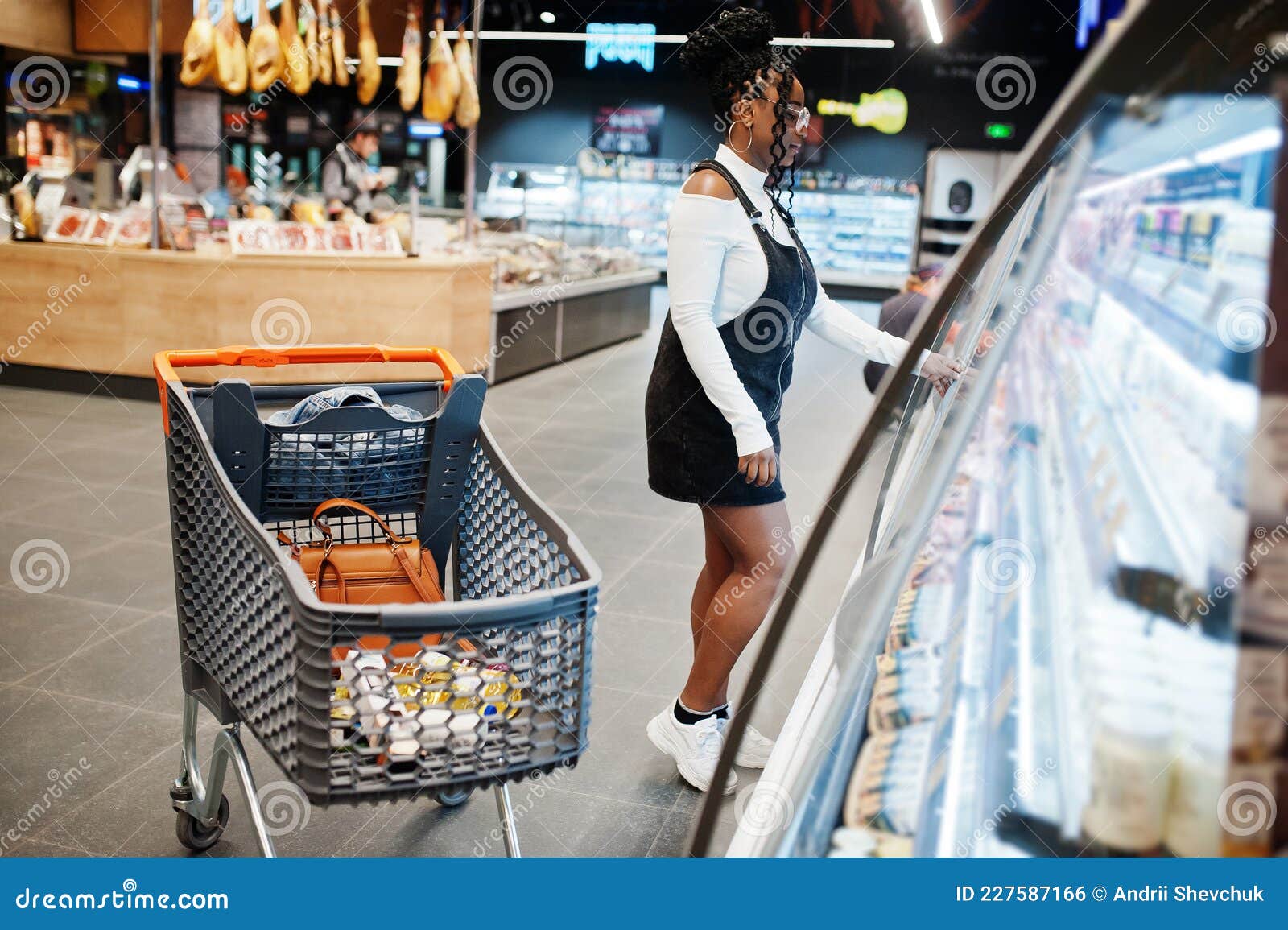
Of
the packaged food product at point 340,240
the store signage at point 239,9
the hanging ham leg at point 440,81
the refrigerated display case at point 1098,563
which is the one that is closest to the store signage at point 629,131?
the store signage at point 239,9

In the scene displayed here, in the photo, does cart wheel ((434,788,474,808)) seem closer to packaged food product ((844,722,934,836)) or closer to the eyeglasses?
packaged food product ((844,722,934,836))

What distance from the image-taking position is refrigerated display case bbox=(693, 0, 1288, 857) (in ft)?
3.49

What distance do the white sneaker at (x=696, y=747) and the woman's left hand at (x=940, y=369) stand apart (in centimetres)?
92

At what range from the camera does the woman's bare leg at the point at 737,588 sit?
8.00 feet

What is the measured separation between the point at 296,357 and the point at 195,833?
36.9 inches

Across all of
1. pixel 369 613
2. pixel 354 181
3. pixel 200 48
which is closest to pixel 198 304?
pixel 200 48

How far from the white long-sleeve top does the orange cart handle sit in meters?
0.47

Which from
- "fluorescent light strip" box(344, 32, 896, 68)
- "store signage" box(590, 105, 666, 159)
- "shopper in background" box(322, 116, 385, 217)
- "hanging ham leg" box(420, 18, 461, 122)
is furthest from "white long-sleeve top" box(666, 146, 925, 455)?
"store signage" box(590, 105, 666, 159)

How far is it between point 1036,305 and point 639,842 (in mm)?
1307

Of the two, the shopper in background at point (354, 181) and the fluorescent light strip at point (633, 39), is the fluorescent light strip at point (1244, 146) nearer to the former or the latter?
the fluorescent light strip at point (633, 39)

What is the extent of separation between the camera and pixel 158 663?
3.09 m

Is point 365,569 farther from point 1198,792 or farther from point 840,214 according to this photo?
point 840,214

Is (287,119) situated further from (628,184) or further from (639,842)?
(639,842)

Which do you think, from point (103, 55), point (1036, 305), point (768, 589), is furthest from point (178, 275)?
point (1036, 305)
